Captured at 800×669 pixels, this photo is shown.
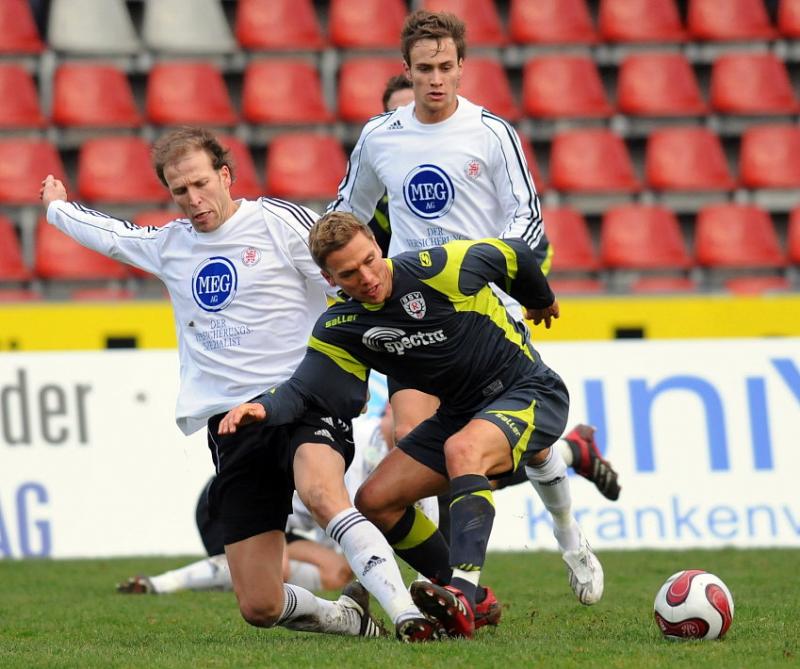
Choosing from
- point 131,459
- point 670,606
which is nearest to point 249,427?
point 670,606

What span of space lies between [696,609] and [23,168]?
31.1ft

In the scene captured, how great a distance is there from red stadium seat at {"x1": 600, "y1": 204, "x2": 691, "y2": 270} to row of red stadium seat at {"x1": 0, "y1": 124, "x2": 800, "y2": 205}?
1.37 feet

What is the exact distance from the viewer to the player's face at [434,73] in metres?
6.60

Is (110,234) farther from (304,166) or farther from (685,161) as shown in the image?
(685,161)

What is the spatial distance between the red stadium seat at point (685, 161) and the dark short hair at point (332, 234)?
885 cm

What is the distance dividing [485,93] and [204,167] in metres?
8.15

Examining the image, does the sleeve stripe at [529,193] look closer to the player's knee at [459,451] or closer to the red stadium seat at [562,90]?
the player's knee at [459,451]

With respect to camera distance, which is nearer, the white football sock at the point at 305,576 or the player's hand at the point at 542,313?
the player's hand at the point at 542,313

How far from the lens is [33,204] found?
13359mm

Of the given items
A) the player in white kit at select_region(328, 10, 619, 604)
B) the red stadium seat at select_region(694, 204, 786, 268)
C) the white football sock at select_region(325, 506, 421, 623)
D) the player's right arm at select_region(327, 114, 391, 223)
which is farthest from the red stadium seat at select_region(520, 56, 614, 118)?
the white football sock at select_region(325, 506, 421, 623)

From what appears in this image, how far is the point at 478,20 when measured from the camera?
1459cm

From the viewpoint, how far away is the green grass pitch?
5062mm

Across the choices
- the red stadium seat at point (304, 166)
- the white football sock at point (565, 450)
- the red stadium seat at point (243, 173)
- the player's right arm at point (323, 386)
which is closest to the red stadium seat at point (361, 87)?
the red stadium seat at point (304, 166)

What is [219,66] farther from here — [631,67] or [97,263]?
[631,67]
